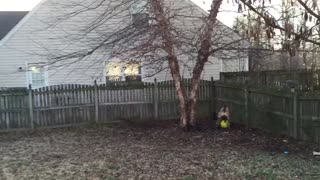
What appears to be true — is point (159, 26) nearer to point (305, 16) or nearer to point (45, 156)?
point (45, 156)

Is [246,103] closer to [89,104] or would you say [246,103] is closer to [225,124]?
[225,124]

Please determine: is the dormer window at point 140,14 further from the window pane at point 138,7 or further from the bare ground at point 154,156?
the bare ground at point 154,156

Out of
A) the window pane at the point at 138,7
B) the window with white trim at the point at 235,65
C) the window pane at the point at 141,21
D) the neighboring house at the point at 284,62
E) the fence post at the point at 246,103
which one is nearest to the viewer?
the window pane at the point at 141,21

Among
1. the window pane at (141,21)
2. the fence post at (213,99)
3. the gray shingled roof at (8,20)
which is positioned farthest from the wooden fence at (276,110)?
the gray shingled roof at (8,20)

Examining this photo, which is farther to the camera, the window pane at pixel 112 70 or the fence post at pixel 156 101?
the window pane at pixel 112 70

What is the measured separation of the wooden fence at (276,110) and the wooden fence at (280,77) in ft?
8.25

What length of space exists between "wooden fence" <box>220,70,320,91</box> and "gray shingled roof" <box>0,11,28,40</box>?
1054 cm

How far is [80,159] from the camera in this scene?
8.56 meters

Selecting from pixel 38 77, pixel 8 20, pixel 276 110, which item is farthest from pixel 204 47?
pixel 8 20

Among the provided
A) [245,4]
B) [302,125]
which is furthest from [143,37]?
[245,4]

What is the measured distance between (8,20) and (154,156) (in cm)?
1573

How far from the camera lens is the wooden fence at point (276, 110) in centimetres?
943

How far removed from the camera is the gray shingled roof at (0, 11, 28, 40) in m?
19.8

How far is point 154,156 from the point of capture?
8633mm
